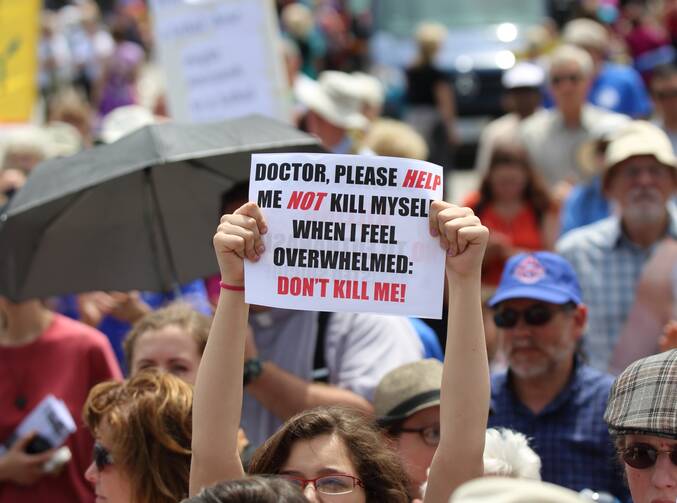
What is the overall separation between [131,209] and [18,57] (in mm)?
3310

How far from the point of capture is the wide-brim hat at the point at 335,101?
8656 millimetres

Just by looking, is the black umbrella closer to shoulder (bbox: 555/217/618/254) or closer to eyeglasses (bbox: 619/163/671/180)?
shoulder (bbox: 555/217/618/254)

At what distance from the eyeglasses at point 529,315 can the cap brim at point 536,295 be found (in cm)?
3

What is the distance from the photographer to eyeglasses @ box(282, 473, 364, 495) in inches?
127

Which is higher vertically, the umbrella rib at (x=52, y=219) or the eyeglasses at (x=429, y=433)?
the umbrella rib at (x=52, y=219)

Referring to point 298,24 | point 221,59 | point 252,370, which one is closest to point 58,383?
point 252,370

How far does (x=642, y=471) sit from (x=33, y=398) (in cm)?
278

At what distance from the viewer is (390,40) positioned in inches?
693

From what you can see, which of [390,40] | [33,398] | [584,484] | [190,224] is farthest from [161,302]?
[390,40]

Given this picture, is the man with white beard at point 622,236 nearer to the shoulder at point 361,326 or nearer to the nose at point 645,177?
the nose at point 645,177

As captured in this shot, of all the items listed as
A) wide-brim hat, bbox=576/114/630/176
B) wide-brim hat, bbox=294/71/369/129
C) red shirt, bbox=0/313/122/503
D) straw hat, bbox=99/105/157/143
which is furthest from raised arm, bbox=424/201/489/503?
wide-brim hat, bbox=294/71/369/129

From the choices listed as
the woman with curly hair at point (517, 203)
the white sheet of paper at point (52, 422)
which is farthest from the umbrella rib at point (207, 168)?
the woman with curly hair at point (517, 203)

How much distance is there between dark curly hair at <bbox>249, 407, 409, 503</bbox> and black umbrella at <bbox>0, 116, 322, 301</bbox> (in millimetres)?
1929

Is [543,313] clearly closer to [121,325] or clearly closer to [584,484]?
[584,484]
